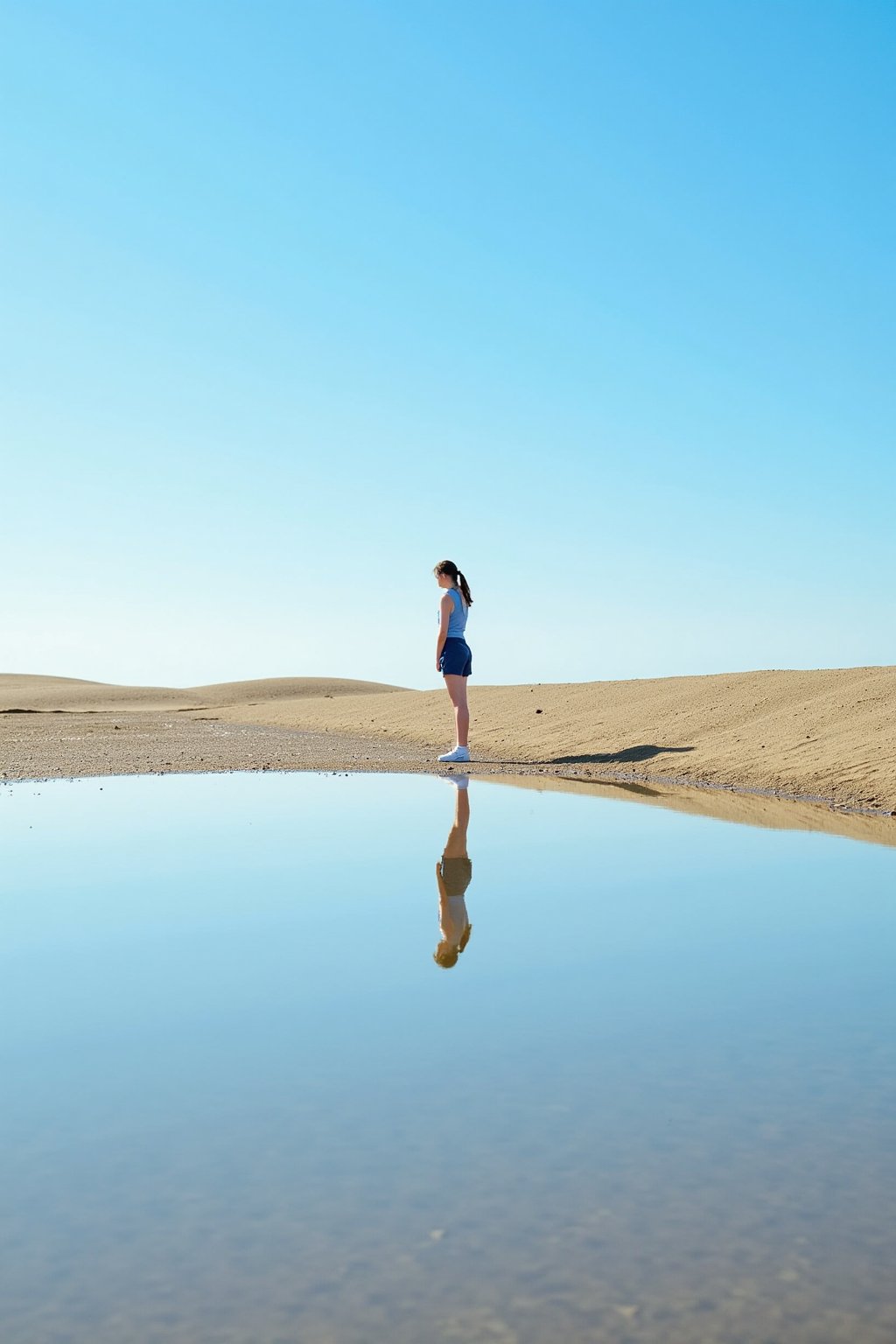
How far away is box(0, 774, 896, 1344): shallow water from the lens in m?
2.07

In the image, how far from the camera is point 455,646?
47.0ft

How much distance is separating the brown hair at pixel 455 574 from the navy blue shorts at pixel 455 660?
555 millimetres

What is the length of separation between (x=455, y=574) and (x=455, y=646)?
864mm

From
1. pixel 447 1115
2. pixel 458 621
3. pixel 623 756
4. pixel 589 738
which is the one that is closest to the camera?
pixel 447 1115

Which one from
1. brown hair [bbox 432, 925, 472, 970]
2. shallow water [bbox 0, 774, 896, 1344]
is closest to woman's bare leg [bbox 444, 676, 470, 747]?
shallow water [bbox 0, 774, 896, 1344]

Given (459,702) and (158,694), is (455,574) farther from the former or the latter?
(158,694)

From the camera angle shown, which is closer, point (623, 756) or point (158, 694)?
point (623, 756)

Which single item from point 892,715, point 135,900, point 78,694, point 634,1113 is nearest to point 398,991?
point 634,1113

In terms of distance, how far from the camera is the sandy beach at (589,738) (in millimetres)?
11242

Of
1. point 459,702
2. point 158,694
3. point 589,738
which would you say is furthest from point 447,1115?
point 158,694

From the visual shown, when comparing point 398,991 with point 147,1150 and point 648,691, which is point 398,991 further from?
point 648,691

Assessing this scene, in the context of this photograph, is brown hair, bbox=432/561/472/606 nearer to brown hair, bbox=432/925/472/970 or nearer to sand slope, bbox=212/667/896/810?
sand slope, bbox=212/667/896/810

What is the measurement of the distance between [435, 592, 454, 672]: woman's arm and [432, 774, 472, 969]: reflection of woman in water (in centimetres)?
561

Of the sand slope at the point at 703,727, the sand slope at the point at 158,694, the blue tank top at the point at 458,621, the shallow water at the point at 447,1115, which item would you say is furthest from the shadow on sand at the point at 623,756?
the sand slope at the point at 158,694
